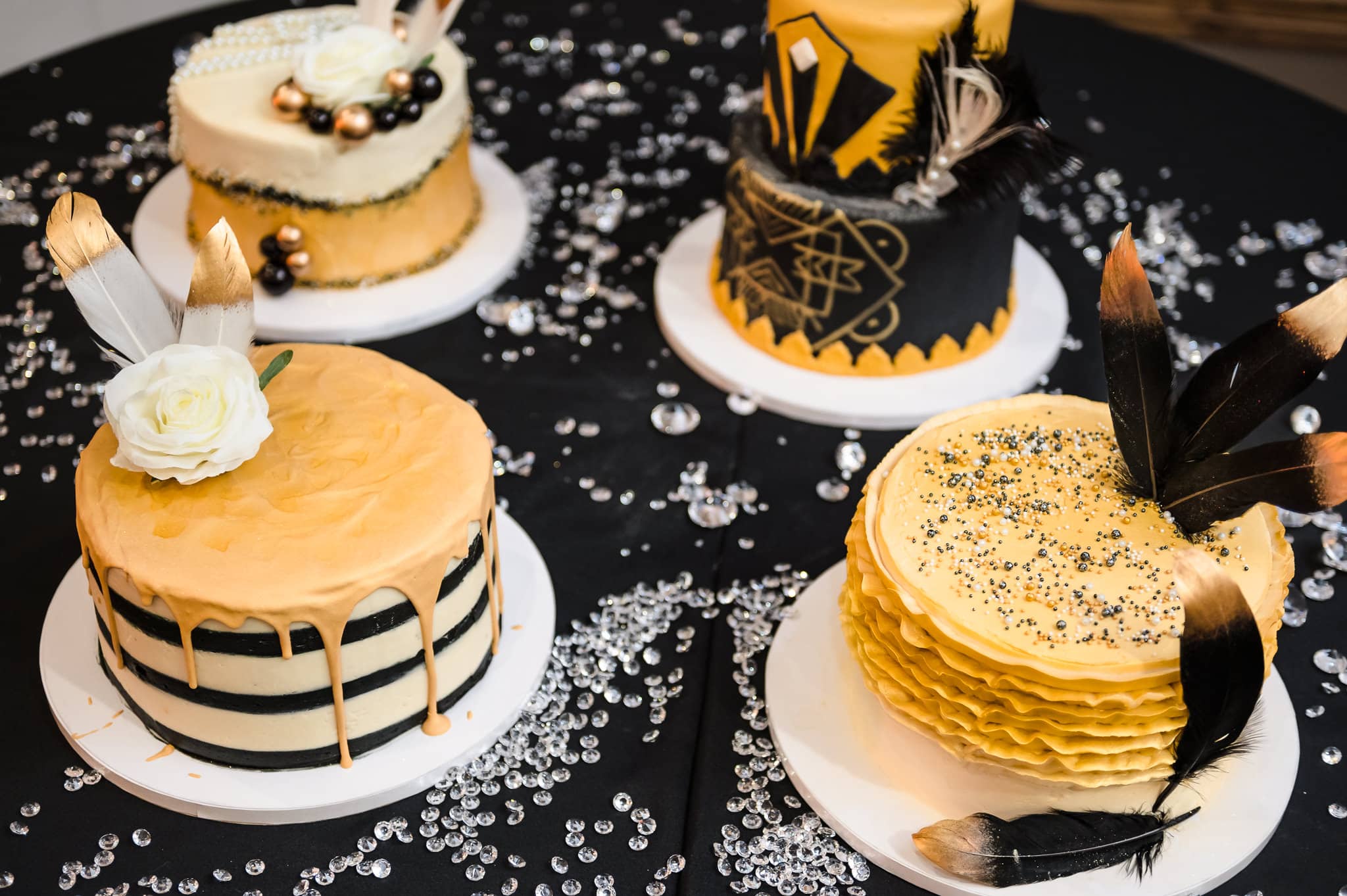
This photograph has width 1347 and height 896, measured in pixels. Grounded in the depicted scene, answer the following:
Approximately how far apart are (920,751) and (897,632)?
0.44 feet

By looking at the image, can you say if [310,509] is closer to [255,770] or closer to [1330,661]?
[255,770]

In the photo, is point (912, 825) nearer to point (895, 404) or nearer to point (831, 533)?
point (831, 533)

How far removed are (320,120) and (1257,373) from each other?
1.17 metres

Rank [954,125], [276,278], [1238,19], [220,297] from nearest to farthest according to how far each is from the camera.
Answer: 1. [220,297]
2. [954,125]
3. [276,278]
4. [1238,19]

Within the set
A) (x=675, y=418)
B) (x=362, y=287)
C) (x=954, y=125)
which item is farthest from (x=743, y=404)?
(x=362, y=287)

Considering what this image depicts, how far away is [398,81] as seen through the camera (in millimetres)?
1766

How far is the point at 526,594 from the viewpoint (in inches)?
57.6

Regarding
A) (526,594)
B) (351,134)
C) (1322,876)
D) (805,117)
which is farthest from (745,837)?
(351,134)

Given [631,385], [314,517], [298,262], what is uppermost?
[314,517]

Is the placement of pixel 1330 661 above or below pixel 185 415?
below

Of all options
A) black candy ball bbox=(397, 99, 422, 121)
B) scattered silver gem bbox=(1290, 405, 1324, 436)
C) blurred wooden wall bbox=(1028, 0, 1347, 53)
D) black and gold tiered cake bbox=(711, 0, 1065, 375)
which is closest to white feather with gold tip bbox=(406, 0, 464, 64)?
black candy ball bbox=(397, 99, 422, 121)

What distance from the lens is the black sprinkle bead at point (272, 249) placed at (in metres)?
1.81

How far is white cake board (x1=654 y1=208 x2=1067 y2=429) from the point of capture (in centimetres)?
174

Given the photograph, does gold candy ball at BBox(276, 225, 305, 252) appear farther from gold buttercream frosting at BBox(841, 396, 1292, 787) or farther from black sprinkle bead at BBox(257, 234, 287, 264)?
gold buttercream frosting at BBox(841, 396, 1292, 787)
